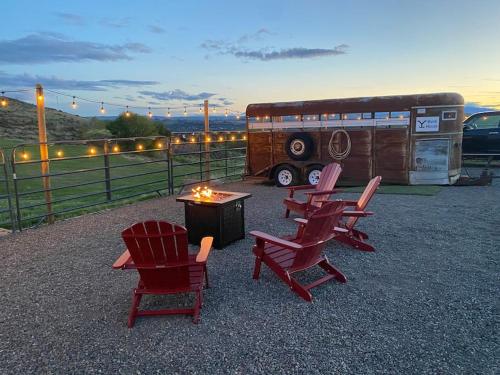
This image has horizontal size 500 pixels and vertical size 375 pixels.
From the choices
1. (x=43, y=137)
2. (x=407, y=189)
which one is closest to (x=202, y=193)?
(x=43, y=137)

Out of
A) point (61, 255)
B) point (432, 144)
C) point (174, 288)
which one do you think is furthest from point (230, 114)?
point (174, 288)

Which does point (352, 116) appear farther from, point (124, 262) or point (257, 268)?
point (124, 262)

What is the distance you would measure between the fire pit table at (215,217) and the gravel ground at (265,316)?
195 mm

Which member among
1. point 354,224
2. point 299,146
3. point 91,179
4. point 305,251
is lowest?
point 91,179

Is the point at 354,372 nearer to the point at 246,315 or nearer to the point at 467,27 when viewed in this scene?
the point at 246,315

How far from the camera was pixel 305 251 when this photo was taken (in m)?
3.53

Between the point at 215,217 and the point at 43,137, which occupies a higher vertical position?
the point at 43,137

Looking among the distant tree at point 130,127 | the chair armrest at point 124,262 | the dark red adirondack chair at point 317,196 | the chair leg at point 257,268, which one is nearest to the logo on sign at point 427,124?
the dark red adirondack chair at point 317,196

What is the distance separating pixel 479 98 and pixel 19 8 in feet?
53.8

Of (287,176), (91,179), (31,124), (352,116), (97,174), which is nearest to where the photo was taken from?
(352,116)

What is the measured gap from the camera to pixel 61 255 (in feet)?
15.7

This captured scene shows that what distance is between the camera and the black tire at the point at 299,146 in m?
9.73

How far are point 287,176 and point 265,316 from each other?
23.1ft

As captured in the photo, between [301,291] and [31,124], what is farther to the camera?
[31,124]
